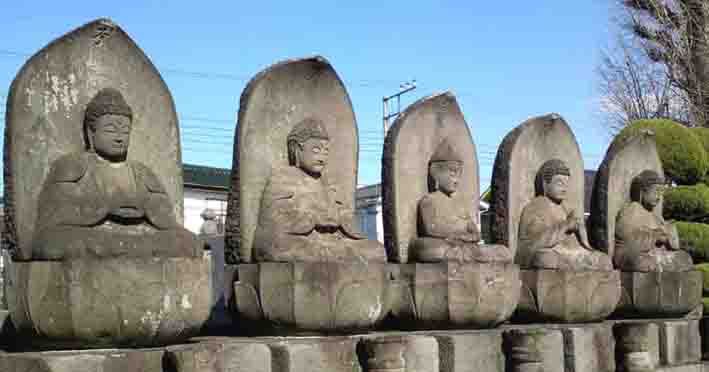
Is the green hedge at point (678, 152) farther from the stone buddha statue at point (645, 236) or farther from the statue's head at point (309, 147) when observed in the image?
the statue's head at point (309, 147)

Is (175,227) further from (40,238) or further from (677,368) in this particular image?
(677,368)

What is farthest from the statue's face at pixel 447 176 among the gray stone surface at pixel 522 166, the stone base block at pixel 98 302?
the stone base block at pixel 98 302

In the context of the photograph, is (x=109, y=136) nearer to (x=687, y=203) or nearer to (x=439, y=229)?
(x=439, y=229)

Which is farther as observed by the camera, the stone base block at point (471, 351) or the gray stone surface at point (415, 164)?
the gray stone surface at point (415, 164)

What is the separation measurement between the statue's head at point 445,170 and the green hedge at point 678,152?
491cm

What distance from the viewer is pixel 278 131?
25.7ft

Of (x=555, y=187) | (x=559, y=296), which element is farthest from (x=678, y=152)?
(x=559, y=296)

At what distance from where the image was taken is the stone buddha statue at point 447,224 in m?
7.94

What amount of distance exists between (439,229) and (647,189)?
3301mm

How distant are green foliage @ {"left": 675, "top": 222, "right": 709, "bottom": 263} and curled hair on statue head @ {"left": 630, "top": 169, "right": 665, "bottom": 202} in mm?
2197

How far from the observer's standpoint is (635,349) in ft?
28.5

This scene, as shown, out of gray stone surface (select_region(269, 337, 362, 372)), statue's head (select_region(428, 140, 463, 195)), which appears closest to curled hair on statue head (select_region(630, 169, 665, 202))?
statue's head (select_region(428, 140, 463, 195))

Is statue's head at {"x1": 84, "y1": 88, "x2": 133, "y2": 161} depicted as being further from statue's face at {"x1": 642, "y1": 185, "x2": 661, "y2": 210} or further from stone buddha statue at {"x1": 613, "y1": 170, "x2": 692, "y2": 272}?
statue's face at {"x1": 642, "y1": 185, "x2": 661, "y2": 210}

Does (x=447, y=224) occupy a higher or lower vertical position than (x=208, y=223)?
lower
